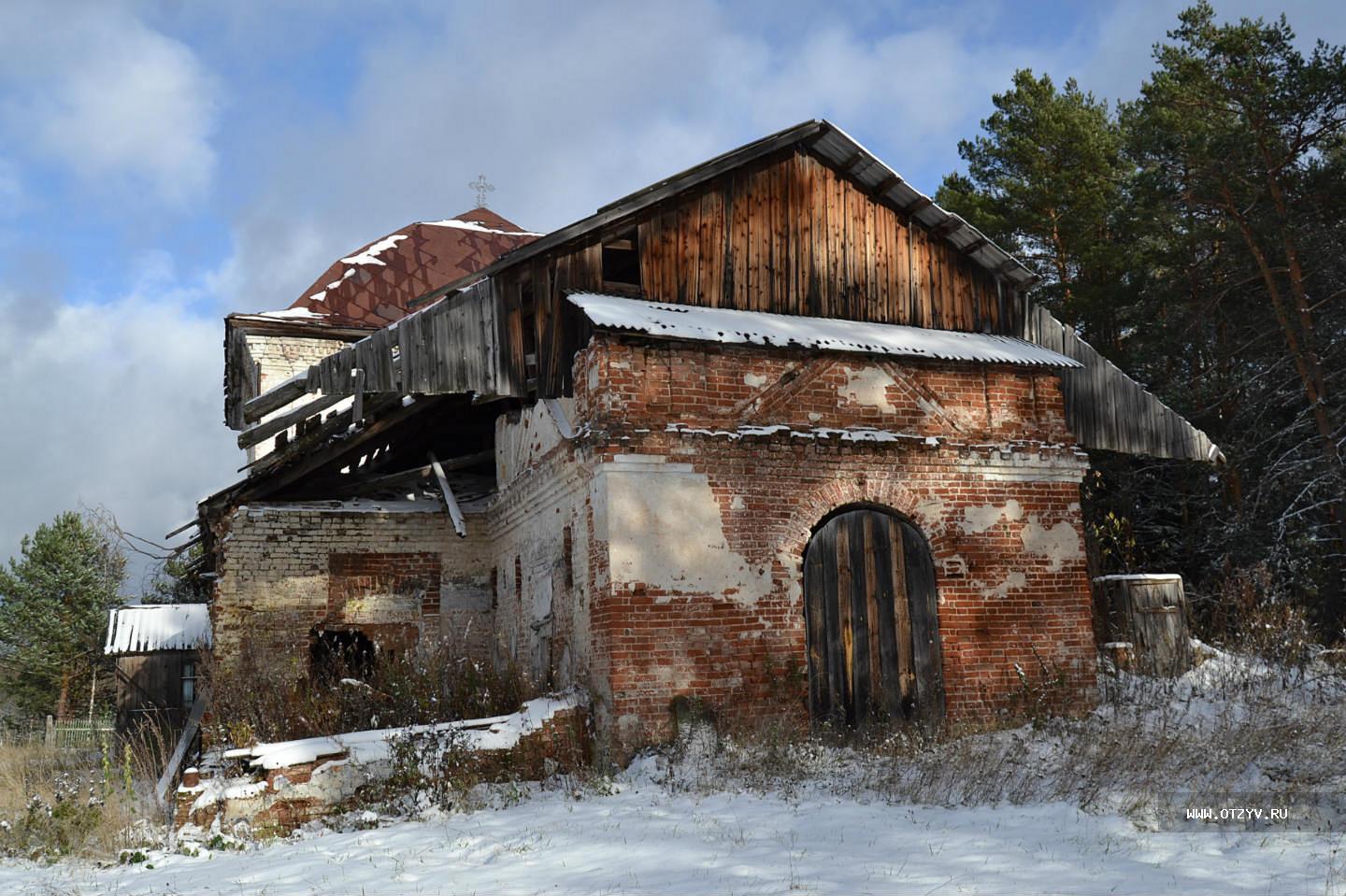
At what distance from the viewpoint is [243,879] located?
613 centimetres

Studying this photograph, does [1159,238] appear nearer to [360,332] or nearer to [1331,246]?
[1331,246]

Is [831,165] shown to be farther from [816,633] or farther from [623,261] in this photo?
[816,633]

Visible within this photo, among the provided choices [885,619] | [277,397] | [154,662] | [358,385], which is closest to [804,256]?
[885,619]

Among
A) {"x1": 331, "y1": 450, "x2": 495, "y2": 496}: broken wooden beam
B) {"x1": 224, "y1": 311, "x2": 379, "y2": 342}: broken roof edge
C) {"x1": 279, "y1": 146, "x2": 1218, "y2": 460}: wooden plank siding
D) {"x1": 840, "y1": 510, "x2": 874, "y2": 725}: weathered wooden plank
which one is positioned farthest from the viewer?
{"x1": 224, "y1": 311, "x2": 379, "y2": 342}: broken roof edge

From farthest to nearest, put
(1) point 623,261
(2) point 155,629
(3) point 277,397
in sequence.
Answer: (2) point 155,629
(1) point 623,261
(3) point 277,397

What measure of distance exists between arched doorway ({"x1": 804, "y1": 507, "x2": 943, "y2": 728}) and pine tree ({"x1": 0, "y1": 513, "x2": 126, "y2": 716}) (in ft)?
102

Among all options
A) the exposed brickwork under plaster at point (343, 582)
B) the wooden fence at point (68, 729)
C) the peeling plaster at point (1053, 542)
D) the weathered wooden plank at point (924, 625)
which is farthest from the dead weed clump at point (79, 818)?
the wooden fence at point (68, 729)

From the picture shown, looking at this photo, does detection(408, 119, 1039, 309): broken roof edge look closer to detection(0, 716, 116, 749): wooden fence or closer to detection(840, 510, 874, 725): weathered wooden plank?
detection(840, 510, 874, 725): weathered wooden plank

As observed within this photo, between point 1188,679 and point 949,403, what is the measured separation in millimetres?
4021

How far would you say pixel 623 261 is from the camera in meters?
11.1

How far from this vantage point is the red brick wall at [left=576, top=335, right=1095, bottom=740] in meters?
9.12

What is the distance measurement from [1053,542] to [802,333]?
11.7ft

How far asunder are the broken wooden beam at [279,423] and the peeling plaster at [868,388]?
206 inches

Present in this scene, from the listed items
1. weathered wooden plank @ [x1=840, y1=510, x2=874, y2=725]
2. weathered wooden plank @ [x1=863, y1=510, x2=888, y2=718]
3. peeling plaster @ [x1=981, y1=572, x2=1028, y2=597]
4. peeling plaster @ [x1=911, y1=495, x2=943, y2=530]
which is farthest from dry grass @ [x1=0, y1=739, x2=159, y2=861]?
peeling plaster @ [x1=981, y1=572, x2=1028, y2=597]
